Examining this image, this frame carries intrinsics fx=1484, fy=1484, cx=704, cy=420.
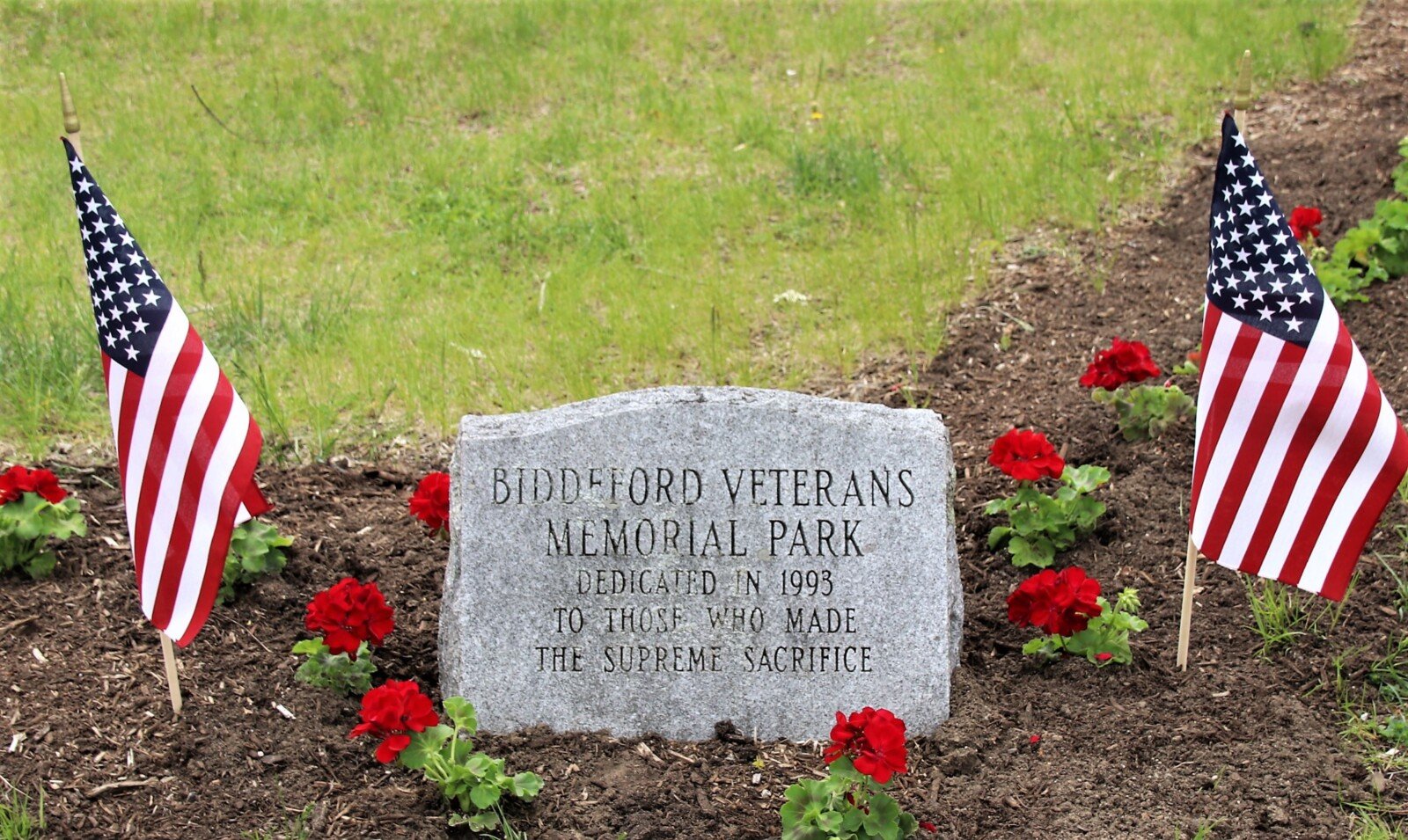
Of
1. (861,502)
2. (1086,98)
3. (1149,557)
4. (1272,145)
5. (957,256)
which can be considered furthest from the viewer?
(1086,98)

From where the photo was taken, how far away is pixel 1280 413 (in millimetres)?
3857

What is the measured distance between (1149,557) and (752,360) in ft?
6.78

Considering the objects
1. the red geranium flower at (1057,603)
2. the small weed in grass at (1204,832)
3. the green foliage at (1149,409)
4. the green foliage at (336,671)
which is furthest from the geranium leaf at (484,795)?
the green foliage at (1149,409)

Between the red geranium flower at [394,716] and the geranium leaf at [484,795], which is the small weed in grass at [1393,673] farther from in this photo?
the red geranium flower at [394,716]

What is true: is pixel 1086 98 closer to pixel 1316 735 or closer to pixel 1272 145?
pixel 1272 145

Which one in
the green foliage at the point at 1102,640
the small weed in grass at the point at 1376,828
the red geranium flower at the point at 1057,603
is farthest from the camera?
the green foliage at the point at 1102,640

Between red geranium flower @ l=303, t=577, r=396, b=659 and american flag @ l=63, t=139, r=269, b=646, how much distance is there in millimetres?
296

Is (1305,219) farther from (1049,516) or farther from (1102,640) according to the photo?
(1102,640)

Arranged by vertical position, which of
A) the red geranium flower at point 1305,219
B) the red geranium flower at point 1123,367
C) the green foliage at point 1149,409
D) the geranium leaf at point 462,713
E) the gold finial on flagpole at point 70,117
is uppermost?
the gold finial on flagpole at point 70,117

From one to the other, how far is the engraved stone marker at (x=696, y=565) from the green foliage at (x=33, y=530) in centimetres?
133

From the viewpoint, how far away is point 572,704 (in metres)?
4.09

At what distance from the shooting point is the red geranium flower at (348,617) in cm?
390

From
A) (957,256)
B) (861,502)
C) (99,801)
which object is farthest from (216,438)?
(957,256)

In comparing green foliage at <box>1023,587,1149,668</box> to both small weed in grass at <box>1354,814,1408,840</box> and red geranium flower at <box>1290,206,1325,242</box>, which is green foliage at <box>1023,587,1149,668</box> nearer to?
small weed in grass at <box>1354,814,1408,840</box>
